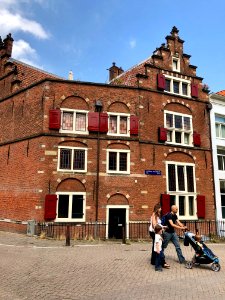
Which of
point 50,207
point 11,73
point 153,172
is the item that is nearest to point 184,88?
point 153,172

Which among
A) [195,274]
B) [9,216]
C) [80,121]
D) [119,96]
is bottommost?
[195,274]

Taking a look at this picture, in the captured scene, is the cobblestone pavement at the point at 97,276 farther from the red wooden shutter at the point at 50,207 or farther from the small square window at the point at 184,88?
the small square window at the point at 184,88

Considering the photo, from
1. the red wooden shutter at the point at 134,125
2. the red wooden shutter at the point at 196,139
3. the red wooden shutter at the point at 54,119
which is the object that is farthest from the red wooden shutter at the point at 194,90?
the red wooden shutter at the point at 54,119

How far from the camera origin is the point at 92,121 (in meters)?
18.4

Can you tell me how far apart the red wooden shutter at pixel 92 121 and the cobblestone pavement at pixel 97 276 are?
8204mm

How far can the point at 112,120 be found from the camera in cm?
1914

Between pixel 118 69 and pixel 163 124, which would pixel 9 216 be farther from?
pixel 118 69

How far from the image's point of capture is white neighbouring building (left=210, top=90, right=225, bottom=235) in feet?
69.6

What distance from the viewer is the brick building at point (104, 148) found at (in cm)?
1739

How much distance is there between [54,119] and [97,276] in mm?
11608

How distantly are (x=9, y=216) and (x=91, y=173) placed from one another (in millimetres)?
6067

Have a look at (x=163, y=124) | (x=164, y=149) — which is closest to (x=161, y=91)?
(x=163, y=124)

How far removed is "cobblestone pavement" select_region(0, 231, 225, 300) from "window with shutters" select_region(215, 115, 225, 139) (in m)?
13.3

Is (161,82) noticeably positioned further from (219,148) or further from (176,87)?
(219,148)
